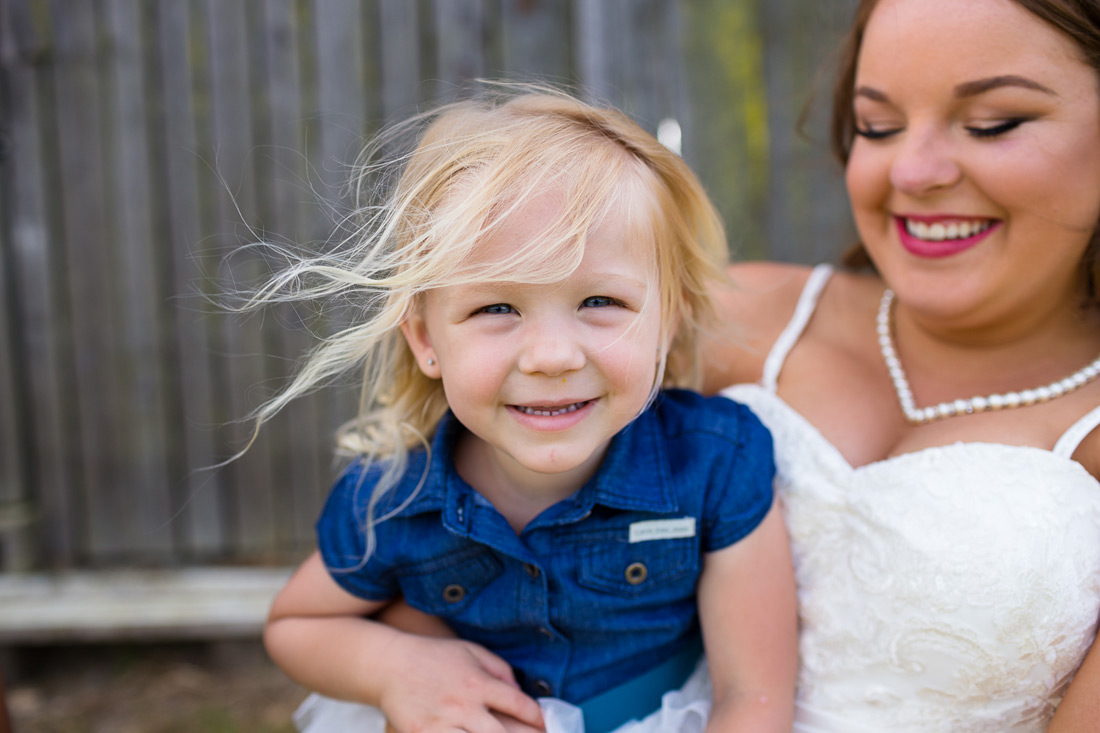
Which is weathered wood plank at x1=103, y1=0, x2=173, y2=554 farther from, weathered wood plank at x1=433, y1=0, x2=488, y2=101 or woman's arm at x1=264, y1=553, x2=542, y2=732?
woman's arm at x1=264, y1=553, x2=542, y2=732

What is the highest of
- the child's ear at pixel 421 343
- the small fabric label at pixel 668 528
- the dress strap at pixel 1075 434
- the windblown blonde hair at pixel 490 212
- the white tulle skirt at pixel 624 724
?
the windblown blonde hair at pixel 490 212

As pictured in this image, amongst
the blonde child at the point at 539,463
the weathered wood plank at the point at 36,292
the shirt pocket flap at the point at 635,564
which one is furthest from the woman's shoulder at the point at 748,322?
the weathered wood plank at the point at 36,292

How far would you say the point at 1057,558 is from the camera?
136cm

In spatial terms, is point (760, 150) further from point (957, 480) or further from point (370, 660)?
point (370, 660)

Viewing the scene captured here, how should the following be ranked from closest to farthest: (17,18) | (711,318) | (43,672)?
1. (711,318)
2. (17,18)
3. (43,672)

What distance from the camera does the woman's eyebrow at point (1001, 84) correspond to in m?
1.46

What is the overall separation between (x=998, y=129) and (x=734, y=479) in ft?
2.44

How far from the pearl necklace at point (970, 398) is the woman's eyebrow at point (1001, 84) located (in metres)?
0.51

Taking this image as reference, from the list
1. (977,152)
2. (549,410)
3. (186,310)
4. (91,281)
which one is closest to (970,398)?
(977,152)

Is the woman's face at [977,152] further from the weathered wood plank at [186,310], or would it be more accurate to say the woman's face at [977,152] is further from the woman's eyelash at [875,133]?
the weathered wood plank at [186,310]

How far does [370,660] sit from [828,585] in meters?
0.81

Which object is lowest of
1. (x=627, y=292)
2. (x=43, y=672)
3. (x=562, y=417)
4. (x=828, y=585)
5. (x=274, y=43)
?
(x=43, y=672)

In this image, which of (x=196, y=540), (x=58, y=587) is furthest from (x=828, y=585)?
(x=58, y=587)

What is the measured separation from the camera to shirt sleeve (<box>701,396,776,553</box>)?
4.88ft
